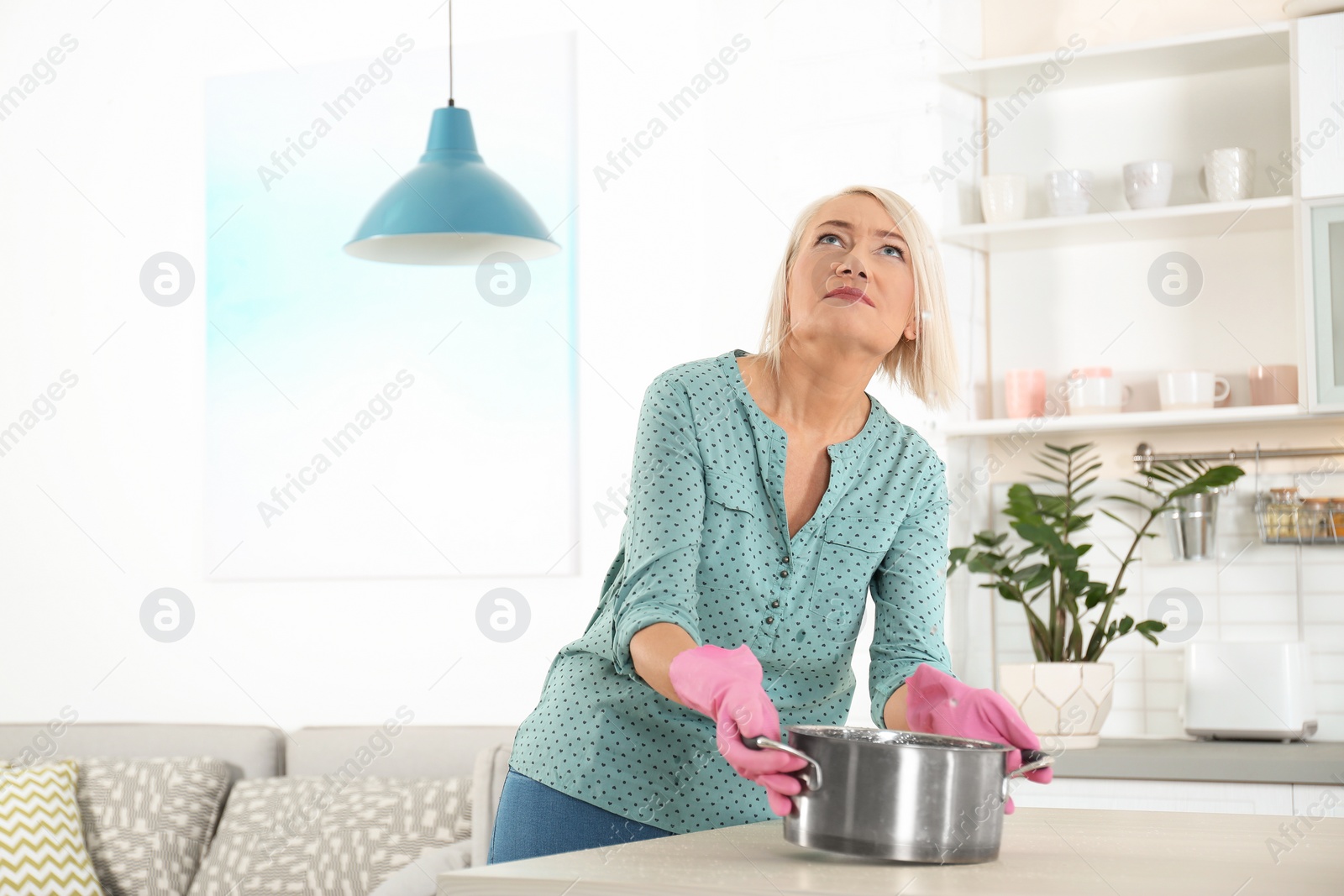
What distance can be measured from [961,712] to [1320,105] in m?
2.07

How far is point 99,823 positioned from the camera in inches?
114

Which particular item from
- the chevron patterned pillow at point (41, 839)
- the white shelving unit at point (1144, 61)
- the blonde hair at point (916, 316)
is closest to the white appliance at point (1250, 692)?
the white shelving unit at point (1144, 61)

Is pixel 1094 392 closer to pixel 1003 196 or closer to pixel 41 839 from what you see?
Answer: pixel 1003 196

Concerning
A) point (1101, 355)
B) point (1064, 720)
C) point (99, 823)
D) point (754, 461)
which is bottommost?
point (99, 823)

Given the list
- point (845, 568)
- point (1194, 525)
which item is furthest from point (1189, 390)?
point (845, 568)

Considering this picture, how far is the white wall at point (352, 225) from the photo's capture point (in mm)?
3008

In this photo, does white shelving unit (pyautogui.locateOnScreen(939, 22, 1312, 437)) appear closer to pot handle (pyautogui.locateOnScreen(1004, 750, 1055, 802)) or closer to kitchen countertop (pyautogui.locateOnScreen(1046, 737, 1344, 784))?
kitchen countertop (pyautogui.locateOnScreen(1046, 737, 1344, 784))

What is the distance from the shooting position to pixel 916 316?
1.46m

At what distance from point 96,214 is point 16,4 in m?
0.69

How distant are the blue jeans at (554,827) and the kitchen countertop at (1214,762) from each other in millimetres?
1523

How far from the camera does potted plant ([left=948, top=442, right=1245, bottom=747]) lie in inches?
106

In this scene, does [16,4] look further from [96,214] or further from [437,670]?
[437,670]

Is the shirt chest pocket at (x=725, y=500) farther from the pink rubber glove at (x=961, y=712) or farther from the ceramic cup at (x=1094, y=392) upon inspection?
the ceramic cup at (x=1094, y=392)

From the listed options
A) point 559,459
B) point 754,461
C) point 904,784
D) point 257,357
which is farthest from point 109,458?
point 904,784
